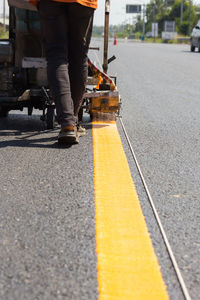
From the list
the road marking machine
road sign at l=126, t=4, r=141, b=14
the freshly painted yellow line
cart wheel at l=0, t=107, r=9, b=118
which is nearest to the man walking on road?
the road marking machine

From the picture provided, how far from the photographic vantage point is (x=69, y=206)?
8.42 ft

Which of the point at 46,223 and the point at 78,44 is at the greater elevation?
the point at 78,44

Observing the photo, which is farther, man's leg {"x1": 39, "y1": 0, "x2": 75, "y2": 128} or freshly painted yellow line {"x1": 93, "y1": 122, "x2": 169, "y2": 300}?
man's leg {"x1": 39, "y1": 0, "x2": 75, "y2": 128}

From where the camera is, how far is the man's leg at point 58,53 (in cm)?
399

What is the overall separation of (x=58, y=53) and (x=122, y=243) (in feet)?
7.26

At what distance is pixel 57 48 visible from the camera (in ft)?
13.3

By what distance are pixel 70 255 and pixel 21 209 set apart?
1.95 feet

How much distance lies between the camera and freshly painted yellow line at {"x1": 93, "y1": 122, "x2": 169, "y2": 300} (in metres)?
1.73

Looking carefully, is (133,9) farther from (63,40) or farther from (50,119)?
(63,40)

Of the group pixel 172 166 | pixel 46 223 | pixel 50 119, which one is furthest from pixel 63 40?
pixel 46 223

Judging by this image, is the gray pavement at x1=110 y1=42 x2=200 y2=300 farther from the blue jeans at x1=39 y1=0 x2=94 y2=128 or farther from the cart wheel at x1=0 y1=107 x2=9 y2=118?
the cart wheel at x1=0 y1=107 x2=9 y2=118

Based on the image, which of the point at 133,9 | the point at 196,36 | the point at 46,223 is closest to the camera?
the point at 46,223

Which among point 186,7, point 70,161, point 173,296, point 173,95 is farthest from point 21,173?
point 186,7

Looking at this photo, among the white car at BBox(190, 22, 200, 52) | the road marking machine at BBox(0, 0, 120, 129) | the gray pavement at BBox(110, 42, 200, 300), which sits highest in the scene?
the white car at BBox(190, 22, 200, 52)
